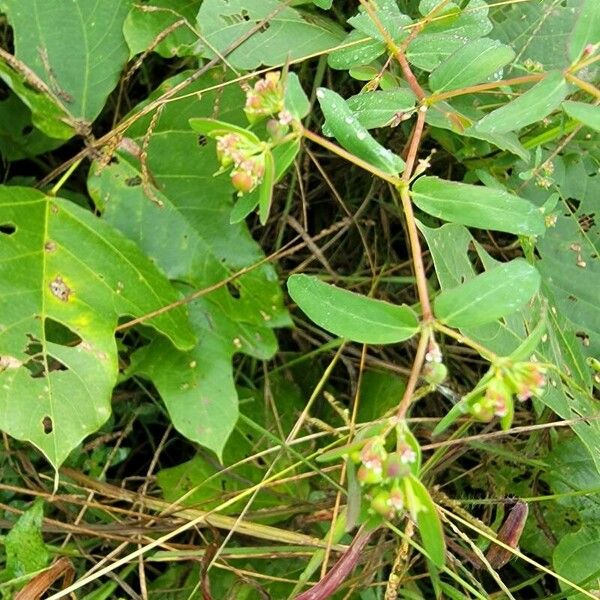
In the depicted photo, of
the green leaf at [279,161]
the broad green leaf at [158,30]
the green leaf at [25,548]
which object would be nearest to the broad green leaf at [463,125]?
the green leaf at [279,161]

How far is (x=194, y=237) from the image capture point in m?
1.52

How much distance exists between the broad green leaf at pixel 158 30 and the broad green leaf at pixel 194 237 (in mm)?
60

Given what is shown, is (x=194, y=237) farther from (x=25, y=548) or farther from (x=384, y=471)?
(x=384, y=471)

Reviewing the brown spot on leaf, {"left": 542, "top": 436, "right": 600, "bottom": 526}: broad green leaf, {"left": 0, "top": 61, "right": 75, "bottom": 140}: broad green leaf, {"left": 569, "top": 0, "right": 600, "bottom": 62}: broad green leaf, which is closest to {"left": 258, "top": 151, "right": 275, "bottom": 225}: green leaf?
{"left": 569, "top": 0, "right": 600, "bottom": 62}: broad green leaf

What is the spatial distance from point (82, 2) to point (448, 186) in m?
0.84

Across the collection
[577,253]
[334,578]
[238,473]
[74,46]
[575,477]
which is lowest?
[238,473]

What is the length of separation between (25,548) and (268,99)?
0.96 meters

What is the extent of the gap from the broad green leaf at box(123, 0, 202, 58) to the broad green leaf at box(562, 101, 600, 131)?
2.31 ft

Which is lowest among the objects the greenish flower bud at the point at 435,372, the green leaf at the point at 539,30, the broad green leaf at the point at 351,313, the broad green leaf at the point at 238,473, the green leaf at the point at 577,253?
the broad green leaf at the point at 238,473

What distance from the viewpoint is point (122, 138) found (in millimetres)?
1524

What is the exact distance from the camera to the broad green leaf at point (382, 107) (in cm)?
117

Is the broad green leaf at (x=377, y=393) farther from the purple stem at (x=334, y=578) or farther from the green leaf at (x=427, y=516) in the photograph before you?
the green leaf at (x=427, y=516)

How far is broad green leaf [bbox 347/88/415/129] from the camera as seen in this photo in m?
1.17

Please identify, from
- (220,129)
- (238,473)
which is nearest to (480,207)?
(220,129)
